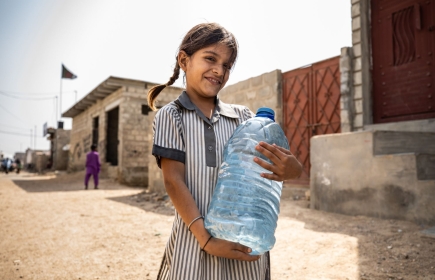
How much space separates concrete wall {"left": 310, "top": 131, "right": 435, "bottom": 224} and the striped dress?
9.34ft

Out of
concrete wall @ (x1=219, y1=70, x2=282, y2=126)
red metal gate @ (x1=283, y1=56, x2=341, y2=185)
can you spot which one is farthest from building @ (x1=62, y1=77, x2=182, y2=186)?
red metal gate @ (x1=283, y1=56, x2=341, y2=185)

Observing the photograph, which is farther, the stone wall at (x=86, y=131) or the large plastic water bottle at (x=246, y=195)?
the stone wall at (x=86, y=131)

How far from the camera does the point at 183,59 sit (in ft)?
4.26

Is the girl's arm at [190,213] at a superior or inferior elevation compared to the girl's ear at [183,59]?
inferior

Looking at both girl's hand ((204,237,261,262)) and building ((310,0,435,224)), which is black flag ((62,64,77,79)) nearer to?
building ((310,0,435,224))

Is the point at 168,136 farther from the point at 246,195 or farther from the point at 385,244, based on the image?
the point at 385,244

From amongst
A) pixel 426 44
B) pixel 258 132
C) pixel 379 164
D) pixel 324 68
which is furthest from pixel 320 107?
pixel 258 132

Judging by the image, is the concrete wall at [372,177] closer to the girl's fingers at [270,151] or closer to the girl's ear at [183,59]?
the girl's fingers at [270,151]

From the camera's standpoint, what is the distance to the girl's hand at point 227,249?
973 mm

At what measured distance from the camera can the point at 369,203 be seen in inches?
147

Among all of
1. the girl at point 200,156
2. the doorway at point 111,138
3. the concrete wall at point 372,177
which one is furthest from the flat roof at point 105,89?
the girl at point 200,156

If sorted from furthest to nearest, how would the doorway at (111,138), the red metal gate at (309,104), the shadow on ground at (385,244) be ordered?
the doorway at (111,138) → the red metal gate at (309,104) → the shadow on ground at (385,244)

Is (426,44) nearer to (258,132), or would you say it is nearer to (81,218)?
(258,132)

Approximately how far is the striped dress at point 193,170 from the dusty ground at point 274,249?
5.20 ft
